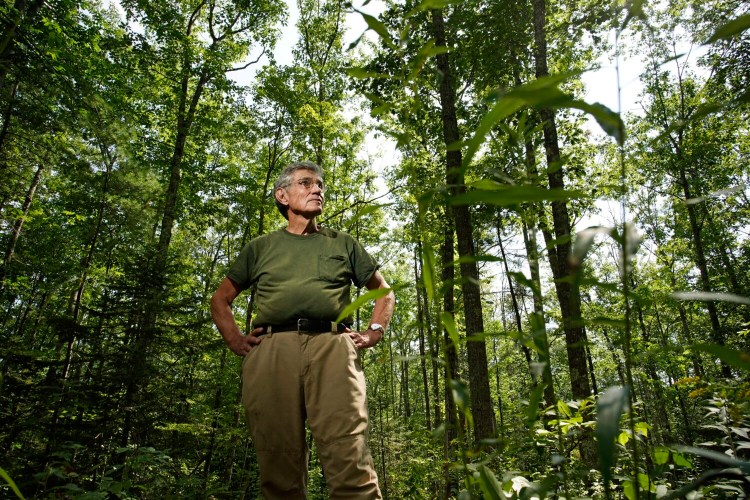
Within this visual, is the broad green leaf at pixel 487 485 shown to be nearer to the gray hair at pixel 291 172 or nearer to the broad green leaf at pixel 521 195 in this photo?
the broad green leaf at pixel 521 195

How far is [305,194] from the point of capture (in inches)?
106

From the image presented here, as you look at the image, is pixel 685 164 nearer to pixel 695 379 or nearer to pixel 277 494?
pixel 695 379

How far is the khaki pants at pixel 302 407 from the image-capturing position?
2.02 metres

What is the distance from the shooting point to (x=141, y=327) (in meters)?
6.12

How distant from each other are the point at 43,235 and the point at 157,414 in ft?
44.4

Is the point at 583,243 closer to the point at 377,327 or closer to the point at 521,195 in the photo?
the point at 521,195

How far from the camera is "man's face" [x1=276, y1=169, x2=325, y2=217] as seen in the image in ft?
8.78

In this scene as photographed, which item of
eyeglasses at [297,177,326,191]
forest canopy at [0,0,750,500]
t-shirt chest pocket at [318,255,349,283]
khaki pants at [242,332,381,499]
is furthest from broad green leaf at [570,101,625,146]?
eyeglasses at [297,177,326,191]

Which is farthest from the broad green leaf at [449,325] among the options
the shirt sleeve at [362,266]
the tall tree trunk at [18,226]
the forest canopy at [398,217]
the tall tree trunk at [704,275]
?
the tall tree trunk at [704,275]

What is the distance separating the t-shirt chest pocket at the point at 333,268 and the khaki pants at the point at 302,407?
35 cm

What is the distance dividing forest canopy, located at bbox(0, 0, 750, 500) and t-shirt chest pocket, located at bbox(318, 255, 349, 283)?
49cm

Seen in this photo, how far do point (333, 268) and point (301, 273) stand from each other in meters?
0.20

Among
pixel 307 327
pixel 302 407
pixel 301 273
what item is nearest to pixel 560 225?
pixel 301 273

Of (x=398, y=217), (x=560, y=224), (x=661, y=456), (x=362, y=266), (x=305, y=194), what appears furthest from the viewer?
(x=398, y=217)
